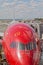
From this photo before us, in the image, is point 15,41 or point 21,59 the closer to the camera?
point 21,59

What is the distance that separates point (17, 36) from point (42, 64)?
5774mm

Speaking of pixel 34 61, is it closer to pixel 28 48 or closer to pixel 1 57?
pixel 28 48

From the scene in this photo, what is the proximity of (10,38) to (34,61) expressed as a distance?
86.2 inches

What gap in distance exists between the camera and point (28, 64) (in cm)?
1330

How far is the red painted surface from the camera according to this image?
1369 centimetres

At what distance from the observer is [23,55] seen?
45.0ft

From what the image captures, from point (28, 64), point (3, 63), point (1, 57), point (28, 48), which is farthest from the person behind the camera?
point (1, 57)

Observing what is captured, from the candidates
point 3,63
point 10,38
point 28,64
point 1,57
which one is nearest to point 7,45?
point 10,38

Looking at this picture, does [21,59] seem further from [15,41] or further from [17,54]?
[15,41]

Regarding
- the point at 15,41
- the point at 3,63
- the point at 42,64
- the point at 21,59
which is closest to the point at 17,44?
the point at 15,41

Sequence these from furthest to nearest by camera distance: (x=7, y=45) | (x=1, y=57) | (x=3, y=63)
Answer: (x=1, y=57), (x=3, y=63), (x=7, y=45)

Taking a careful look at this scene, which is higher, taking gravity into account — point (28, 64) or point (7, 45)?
point (7, 45)

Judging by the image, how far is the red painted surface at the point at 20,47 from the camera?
13688 mm

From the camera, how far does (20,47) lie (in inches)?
564
